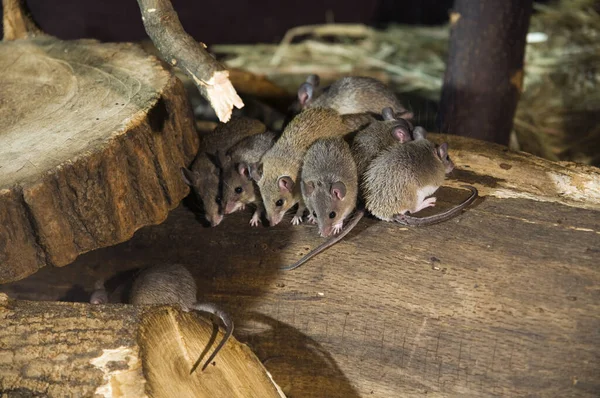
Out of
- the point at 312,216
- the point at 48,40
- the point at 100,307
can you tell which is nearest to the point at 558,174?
the point at 312,216

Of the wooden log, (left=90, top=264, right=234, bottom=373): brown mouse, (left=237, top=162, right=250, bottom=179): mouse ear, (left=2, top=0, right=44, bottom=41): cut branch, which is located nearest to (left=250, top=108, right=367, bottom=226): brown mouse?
(left=237, top=162, right=250, bottom=179): mouse ear

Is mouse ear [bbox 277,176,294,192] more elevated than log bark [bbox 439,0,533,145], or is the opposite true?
log bark [bbox 439,0,533,145]

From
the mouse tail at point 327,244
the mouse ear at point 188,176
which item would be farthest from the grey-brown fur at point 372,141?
the mouse ear at point 188,176

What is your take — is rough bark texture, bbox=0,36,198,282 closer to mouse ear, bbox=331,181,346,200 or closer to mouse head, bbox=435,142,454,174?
mouse ear, bbox=331,181,346,200

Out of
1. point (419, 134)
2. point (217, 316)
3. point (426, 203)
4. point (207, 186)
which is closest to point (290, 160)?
point (207, 186)

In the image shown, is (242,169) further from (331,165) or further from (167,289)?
(167,289)

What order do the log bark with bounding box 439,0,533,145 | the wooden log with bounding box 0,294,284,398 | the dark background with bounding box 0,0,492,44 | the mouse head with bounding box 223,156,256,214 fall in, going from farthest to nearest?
the dark background with bounding box 0,0,492,44 → the log bark with bounding box 439,0,533,145 → the mouse head with bounding box 223,156,256,214 → the wooden log with bounding box 0,294,284,398

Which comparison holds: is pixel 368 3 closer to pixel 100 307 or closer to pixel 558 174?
pixel 558 174
